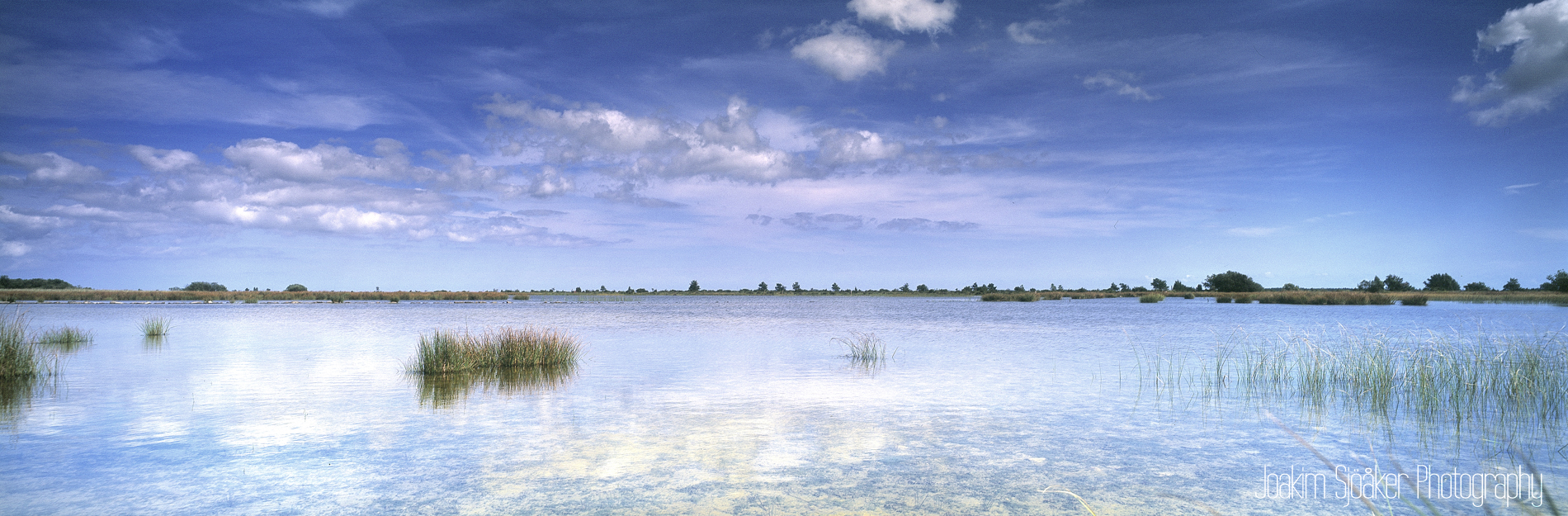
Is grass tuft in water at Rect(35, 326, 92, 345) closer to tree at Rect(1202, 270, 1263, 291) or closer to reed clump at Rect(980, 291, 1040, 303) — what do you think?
reed clump at Rect(980, 291, 1040, 303)

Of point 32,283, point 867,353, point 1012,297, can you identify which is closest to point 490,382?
point 867,353

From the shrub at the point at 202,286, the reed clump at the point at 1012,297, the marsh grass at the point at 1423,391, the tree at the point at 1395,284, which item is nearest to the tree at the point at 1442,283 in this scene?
the tree at the point at 1395,284

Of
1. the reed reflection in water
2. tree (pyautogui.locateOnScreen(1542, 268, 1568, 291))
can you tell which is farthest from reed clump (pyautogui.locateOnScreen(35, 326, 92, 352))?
tree (pyautogui.locateOnScreen(1542, 268, 1568, 291))

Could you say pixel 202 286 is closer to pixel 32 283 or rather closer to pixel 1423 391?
pixel 32 283

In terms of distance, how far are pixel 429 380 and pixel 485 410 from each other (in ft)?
12.8

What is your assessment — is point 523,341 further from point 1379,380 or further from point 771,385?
point 1379,380

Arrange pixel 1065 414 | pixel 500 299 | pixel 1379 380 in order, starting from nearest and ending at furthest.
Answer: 1. pixel 1065 414
2. pixel 1379 380
3. pixel 500 299

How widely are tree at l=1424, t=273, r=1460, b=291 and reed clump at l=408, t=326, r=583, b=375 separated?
85.9 m

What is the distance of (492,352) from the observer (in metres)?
15.5

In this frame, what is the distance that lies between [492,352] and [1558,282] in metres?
77.2

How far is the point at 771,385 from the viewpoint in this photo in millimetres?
12750

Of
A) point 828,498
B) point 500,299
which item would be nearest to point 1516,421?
point 828,498

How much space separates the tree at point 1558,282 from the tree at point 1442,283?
10310 millimetres

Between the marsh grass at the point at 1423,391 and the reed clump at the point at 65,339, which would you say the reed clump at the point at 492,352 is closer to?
the reed clump at the point at 65,339
